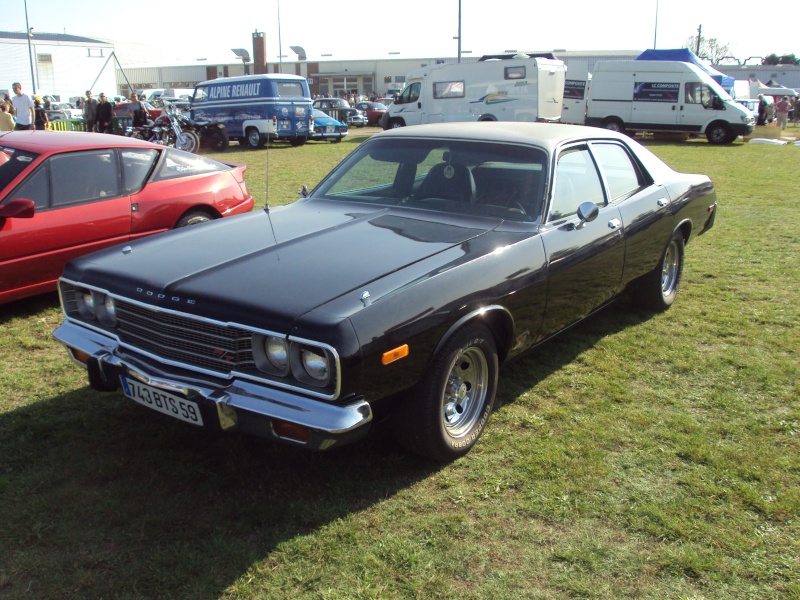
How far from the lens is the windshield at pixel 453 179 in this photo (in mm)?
4164

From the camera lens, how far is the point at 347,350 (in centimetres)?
275

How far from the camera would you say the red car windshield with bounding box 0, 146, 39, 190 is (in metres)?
5.47

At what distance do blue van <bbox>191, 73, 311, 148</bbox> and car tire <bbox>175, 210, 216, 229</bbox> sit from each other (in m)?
13.9

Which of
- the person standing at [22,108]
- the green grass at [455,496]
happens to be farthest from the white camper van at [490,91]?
the green grass at [455,496]

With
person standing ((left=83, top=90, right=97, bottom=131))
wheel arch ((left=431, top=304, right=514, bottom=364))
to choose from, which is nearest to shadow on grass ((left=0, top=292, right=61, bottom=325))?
wheel arch ((left=431, top=304, right=514, bottom=364))

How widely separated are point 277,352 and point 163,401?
0.61 m

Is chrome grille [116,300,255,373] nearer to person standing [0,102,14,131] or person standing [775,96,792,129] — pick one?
person standing [0,102,14,131]

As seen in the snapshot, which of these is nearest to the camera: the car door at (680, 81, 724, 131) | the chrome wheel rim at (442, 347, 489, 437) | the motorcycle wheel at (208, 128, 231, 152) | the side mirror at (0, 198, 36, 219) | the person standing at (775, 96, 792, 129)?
the chrome wheel rim at (442, 347, 489, 437)

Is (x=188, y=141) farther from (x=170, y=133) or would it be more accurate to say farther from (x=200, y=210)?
(x=200, y=210)

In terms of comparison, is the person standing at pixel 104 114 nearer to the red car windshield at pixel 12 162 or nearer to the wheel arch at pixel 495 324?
the red car windshield at pixel 12 162

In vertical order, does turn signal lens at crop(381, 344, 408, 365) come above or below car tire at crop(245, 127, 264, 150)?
below

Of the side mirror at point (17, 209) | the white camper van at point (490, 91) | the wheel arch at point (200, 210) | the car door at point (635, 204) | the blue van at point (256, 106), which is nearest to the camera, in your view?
the car door at point (635, 204)

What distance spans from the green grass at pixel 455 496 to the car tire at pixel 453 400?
0.16m

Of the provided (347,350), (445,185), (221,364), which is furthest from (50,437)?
(445,185)
